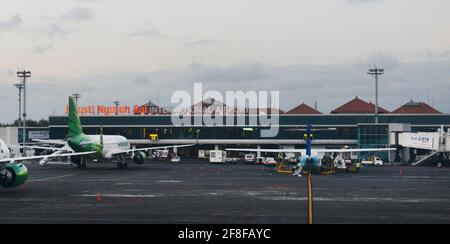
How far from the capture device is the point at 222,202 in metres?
40.2

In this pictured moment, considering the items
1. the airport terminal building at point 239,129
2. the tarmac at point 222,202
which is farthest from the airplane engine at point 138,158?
the airport terminal building at point 239,129

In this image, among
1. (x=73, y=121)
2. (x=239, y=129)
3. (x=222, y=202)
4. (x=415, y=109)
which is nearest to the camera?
(x=222, y=202)

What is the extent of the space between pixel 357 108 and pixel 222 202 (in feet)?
438

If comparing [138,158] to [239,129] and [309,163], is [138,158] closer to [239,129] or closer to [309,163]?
[309,163]

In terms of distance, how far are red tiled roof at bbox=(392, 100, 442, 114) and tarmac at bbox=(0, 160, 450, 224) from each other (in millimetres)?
106758

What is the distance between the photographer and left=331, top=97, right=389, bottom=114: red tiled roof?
166250 millimetres

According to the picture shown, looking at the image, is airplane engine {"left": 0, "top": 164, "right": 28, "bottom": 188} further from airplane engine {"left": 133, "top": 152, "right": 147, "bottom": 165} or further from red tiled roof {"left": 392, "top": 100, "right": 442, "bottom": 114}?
red tiled roof {"left": 392, "top": 100, "right": 442, "bottom": 114}

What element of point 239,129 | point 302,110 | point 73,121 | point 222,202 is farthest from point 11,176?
point 302,110

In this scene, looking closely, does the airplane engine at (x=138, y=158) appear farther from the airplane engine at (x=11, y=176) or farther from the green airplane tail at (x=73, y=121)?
the airplane engine at (x=11, y=176)

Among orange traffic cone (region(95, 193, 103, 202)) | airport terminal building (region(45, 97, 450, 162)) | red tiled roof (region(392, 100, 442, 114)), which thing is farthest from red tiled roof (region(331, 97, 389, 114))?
orange traffic cone (region(95, 193, 103, 202))

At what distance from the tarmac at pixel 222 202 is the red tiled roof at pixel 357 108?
352 feet

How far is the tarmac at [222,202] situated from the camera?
→ 32.2 meters

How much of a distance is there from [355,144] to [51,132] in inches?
2979
